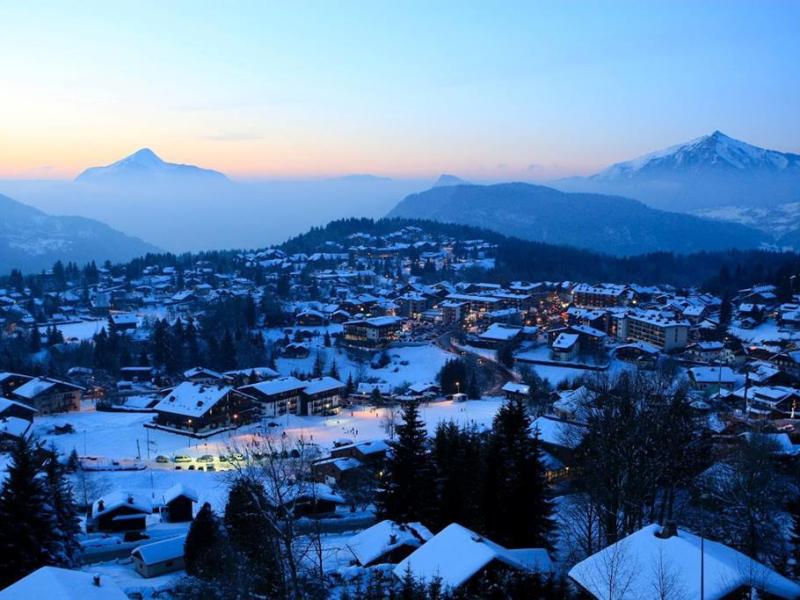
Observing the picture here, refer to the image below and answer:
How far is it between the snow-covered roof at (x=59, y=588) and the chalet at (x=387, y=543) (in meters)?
4.15

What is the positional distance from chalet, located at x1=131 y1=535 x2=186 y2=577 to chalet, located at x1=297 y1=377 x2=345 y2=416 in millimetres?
20999

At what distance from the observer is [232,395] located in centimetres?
3378

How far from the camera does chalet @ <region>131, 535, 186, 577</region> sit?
14.4 metres

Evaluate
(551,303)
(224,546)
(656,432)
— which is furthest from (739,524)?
(551,303)

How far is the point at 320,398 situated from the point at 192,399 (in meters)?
7.11

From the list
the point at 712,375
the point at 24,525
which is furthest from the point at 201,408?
the point at 712,375

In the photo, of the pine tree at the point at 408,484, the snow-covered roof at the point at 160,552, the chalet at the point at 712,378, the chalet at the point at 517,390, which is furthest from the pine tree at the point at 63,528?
the chalet at the point at 712,378

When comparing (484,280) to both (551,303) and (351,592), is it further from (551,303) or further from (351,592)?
(351,592)

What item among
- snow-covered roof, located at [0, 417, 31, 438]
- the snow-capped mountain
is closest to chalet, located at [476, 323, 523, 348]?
snow-covered roof, located at [0, 417, 31, 438]

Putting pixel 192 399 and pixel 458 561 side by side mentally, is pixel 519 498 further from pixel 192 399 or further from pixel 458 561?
pixel 192 399

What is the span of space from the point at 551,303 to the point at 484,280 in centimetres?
1666

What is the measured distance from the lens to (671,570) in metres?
8.27

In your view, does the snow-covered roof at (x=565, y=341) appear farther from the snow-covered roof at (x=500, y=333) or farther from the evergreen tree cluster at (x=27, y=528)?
the evergreen tree cluster at (x=27, y=528)

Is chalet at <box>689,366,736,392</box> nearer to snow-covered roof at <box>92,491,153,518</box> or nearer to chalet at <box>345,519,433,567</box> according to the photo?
chalet at <box>345,519,433,567</box>
